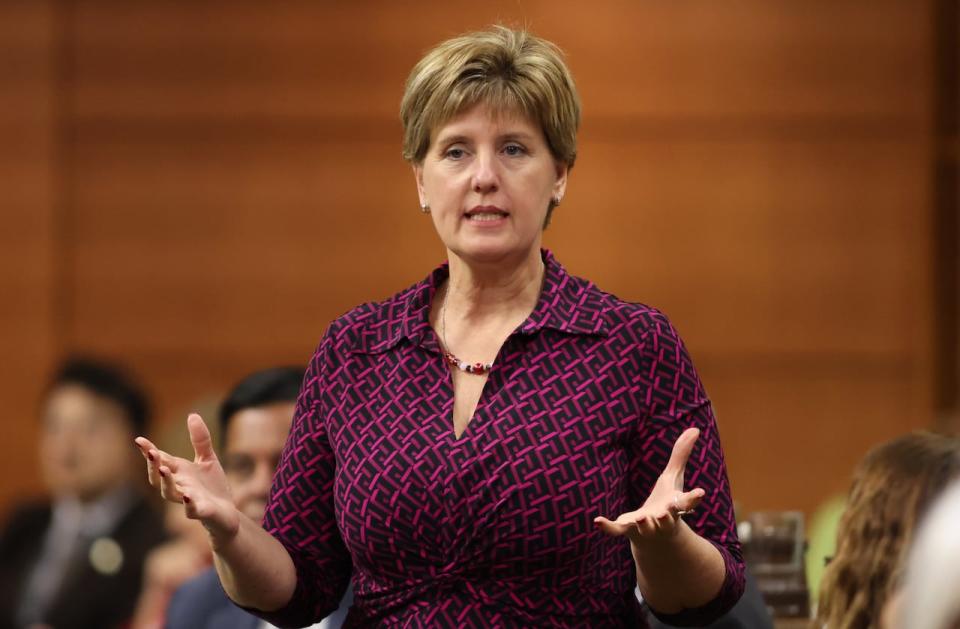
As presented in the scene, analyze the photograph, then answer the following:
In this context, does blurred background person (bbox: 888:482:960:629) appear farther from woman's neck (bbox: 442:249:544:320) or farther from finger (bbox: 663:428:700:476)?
woman's neck (bbox: 442:249:544:320)

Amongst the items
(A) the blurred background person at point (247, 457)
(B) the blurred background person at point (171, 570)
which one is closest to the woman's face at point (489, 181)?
(A) the blurred background person at point (247, 457)

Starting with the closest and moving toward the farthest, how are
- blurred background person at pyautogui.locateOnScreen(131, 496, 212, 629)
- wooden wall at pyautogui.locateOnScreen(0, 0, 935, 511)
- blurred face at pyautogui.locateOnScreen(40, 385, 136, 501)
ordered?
blurred background person at pyautogui.locateOnScreen(131, 496, 212, 629), blurred face at pyautogui.locateOnScreen(40, 385, 136, 501), wooden wall at pyautogui.locateOnScreen(0, 0, 935, 511)

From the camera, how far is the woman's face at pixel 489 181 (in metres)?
1.84

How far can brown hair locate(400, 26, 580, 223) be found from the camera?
1.85 metres

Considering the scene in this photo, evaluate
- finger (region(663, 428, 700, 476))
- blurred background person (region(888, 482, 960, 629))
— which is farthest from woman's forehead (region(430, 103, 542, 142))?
blurred background person (region(888, 482, 960, 629))

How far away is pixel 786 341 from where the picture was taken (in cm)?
597

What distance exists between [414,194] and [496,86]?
4.21 metres

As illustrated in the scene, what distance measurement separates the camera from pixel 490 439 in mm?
1796

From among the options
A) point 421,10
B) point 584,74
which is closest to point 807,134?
point 584,74

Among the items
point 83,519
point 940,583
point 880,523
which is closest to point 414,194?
point 83,519

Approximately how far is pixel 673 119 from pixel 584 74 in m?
0.37

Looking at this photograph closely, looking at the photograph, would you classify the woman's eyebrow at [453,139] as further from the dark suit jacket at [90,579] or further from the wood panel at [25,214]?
the wood panel at [25,214]

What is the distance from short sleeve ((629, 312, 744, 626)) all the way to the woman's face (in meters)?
0.20

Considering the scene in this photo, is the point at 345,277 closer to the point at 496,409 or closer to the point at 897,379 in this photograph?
the point at 897,379
